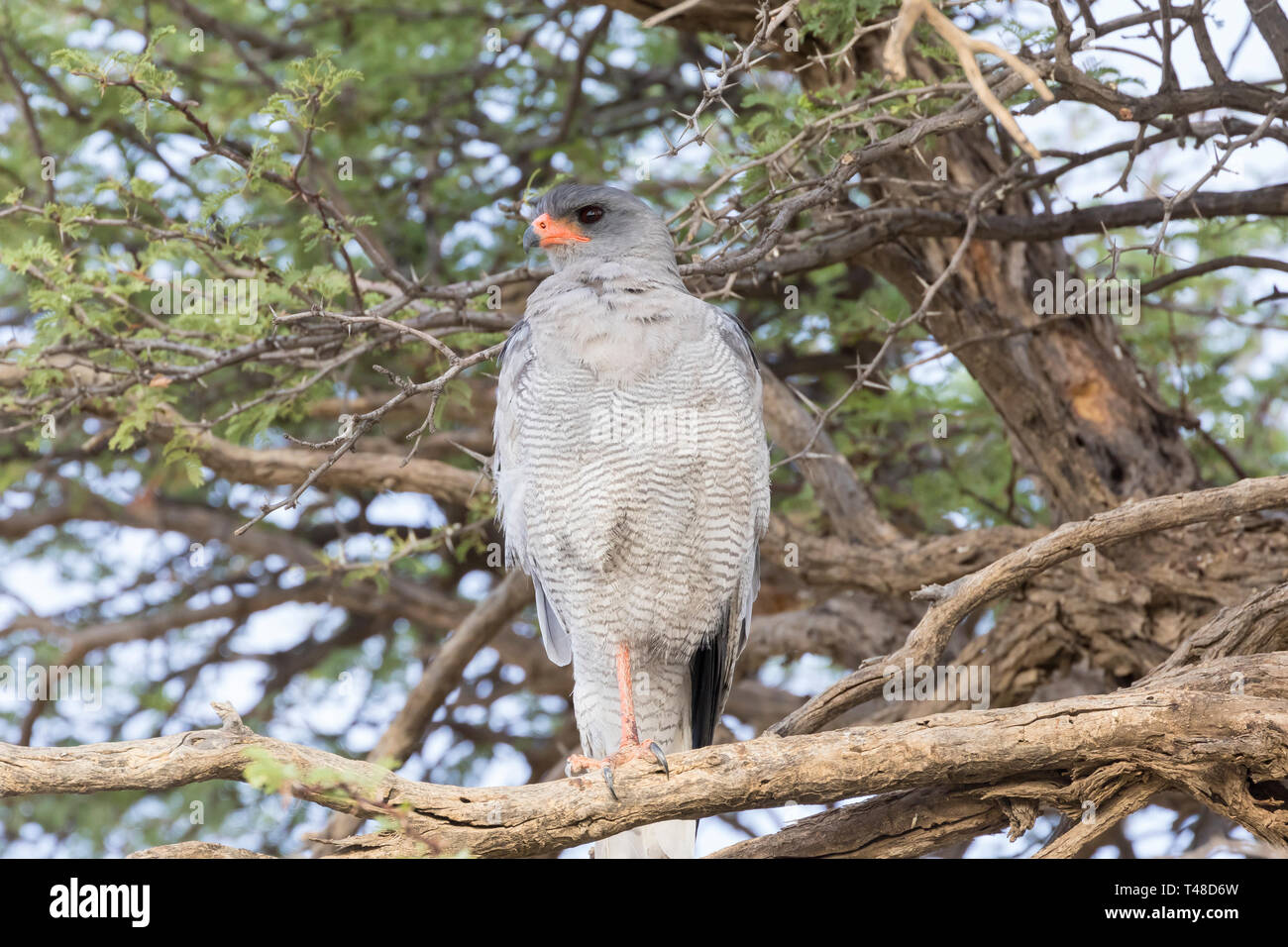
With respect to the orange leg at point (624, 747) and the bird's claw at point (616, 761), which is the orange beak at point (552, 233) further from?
the bird's claw at point (616, 761)

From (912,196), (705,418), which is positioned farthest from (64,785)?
(912,196)

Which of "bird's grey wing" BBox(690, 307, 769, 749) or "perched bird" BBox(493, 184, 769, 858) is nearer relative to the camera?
"perched bird" BBox(493, 184, 769, 858)

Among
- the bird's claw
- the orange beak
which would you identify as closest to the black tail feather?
the bird's claw

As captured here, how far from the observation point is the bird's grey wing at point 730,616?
494 cm

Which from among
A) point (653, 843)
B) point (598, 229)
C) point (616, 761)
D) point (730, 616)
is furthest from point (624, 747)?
point (598, 229)

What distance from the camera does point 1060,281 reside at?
635 centimetres

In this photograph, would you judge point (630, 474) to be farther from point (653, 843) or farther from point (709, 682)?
point (653, 843)

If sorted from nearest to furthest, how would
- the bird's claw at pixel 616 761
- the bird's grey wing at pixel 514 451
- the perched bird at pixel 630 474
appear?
the bird's claw at pixel 616 761 → the perched bird at pixel 630 474 → the bird's grey wing at pixel 514 451

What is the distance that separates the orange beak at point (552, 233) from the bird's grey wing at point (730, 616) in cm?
74

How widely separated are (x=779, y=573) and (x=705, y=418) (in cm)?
329

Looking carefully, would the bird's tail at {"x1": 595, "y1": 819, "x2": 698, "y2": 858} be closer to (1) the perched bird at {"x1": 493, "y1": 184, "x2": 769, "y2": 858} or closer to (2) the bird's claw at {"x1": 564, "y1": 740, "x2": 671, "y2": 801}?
(1) the perched bird at {"x1": 493, "y1": 184, "x2": 769, "y2": 858}

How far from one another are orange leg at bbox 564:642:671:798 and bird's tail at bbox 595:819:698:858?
45 centimetres

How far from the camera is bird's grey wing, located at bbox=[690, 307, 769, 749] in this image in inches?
194

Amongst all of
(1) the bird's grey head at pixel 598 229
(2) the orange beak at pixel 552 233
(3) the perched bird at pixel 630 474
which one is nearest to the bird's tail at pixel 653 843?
(3) the perched bird at pixel 630 474
